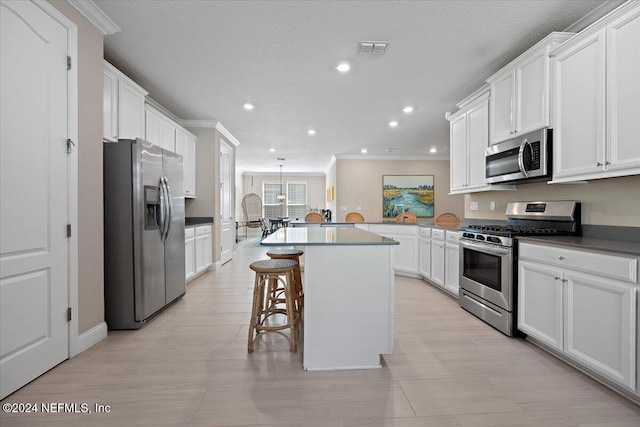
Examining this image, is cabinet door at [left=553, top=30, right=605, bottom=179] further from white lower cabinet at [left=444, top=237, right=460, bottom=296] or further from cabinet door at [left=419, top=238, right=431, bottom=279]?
cabinet door at [left=419, top=238, right=431, bottom=279]

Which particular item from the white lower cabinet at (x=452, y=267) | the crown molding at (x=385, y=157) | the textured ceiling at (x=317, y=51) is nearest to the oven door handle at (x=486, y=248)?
the white lower cabinet at (x=452, y=267)

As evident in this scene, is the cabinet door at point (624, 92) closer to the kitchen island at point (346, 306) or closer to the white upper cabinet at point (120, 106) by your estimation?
the kitchen island at point (346, 306)

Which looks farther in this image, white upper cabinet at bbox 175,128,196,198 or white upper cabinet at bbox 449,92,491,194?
white upper cabinet at bbox 175,128,196,198

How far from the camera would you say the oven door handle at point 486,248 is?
248 cm

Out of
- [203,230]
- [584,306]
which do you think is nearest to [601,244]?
[584,306]

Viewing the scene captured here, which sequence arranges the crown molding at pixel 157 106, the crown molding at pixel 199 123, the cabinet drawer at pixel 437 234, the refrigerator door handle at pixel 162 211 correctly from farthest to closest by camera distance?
the crown molding at pixel 199 123, the crown molding at pixel 157 106, the cabinet drawer at pixel 437 234, the refrigerator door handle at pixel 162 211

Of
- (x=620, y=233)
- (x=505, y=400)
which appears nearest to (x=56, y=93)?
(x=505, y=400)

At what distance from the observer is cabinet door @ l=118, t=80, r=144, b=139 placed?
2910 mm

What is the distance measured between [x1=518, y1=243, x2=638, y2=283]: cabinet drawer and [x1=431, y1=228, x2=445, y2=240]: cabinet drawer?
145 cm

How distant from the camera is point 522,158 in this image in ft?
8.24

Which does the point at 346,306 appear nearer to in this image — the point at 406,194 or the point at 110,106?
the point at 110,106

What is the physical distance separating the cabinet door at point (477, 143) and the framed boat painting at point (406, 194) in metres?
4.31

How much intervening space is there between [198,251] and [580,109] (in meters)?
4.61

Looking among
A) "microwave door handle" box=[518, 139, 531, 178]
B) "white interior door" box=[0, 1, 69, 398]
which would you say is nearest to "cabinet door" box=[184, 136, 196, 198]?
"white interior door" box=[0, 1, 69, 398]
